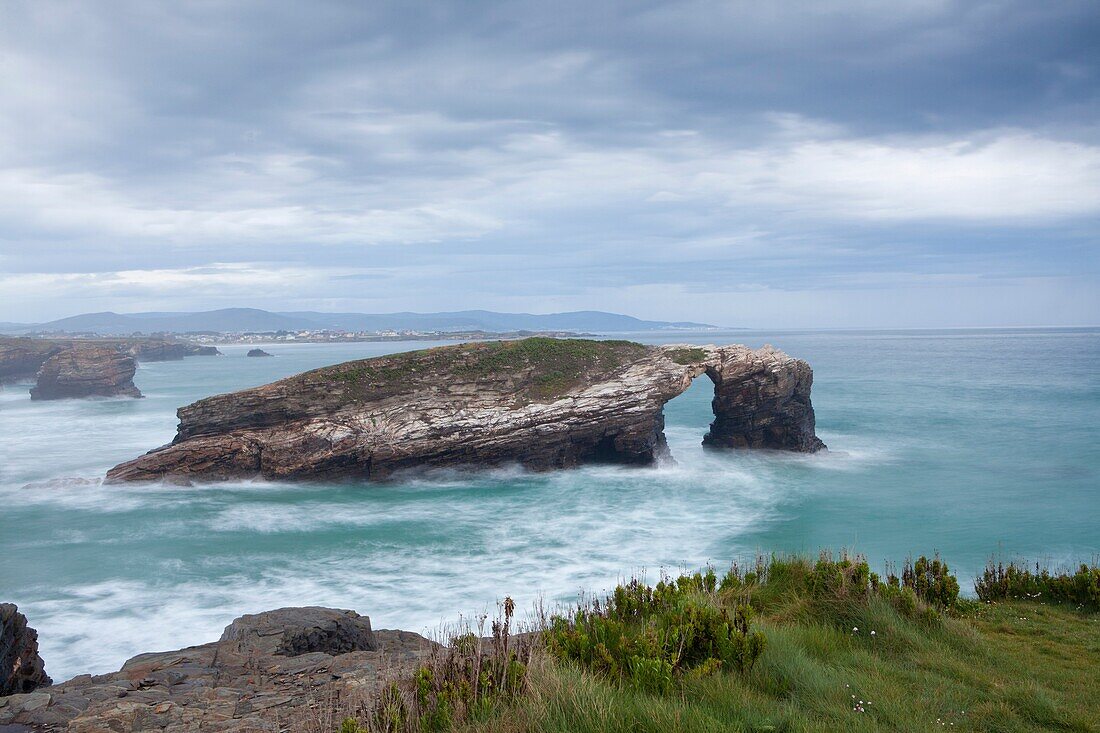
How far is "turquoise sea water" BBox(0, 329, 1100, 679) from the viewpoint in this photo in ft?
51.6

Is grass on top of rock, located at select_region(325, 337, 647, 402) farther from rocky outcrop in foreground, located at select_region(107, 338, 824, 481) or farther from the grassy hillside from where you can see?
the grassy hillside

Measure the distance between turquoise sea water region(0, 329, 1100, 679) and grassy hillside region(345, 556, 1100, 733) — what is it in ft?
29.8

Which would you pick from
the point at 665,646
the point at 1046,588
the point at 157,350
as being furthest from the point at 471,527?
the point at 157,350

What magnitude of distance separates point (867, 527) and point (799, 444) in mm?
10826

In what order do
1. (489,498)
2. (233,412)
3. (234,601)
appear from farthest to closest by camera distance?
(233,412)
(489,498)
(234,601)

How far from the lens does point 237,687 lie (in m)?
6.88

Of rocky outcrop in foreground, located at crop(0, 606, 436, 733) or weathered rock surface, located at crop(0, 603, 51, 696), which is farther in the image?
weathered rock surface, located at crop(0, 603, 51, 696)

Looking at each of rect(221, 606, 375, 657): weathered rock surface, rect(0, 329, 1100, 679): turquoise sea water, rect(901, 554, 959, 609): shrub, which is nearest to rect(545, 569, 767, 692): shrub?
rect(901, 554, 959, 609): shrub

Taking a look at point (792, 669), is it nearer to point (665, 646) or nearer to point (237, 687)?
point (665, 646)

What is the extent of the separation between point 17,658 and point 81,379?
6786cm

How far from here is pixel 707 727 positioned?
4215mm

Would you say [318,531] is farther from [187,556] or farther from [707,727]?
[707,727]

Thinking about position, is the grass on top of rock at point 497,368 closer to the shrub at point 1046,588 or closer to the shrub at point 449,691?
the shrub at point 1046,588

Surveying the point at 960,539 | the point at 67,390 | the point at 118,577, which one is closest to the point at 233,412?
the point at 118,577
